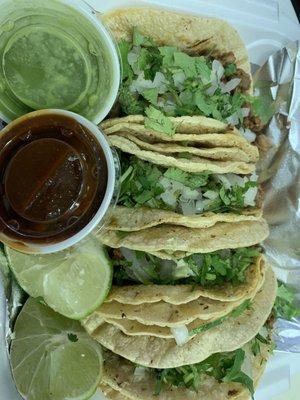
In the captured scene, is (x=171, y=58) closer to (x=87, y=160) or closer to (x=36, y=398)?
(x=87, y=160)

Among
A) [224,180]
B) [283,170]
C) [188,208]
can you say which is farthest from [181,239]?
[283,170]

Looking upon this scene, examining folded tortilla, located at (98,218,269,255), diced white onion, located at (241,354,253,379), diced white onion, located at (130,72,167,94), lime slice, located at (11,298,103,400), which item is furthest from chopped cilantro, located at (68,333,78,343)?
diced white onion, located at (130,72,167,94)

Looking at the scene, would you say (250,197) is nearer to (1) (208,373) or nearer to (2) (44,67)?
(1) (208,373)

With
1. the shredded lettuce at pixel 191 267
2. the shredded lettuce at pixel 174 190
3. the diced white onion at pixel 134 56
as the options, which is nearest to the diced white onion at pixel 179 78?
the diced white onion at pixel 134 56

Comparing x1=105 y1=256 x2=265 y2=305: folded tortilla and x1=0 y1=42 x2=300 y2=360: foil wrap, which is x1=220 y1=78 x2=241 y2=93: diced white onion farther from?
x1=105 y1=256 x2=265 y2=305: folded tortilla

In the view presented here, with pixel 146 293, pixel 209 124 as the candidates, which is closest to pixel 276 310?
pixel 146 293
